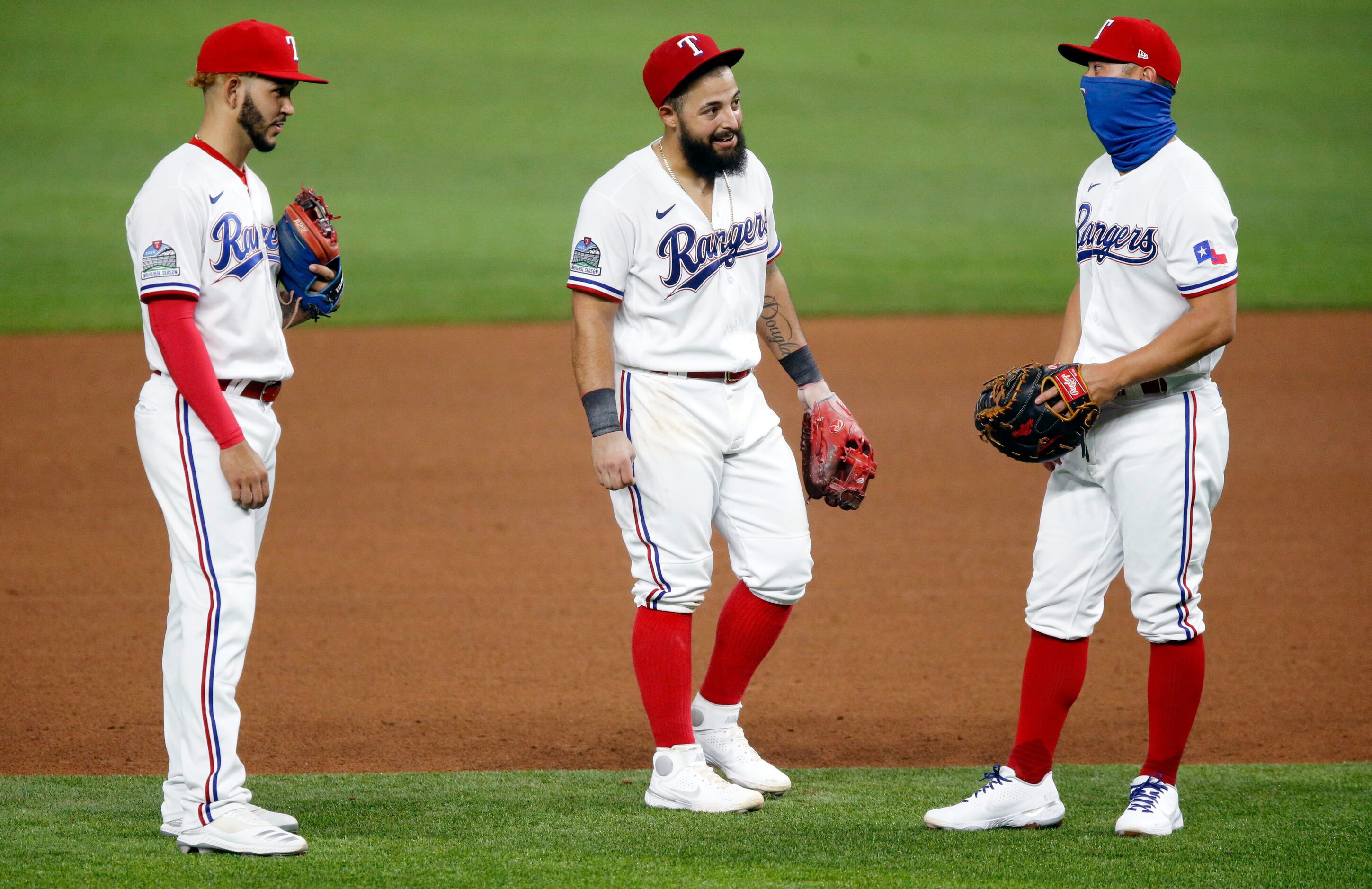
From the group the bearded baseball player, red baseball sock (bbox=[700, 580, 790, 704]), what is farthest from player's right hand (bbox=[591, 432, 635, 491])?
red baseball sock (bbox=[700, 580, 790, 704])

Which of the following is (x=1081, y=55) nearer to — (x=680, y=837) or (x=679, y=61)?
(x=679, y=61)

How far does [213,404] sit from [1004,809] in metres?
2.21

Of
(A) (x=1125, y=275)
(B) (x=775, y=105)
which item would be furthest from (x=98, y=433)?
(B) (x=775, y=105)

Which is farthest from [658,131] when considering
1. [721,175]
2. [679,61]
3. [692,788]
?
[692,788]

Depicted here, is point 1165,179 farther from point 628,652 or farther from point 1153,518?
point 628,652

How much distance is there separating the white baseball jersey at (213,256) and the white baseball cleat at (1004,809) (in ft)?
6.67

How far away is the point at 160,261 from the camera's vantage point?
3.35 metres

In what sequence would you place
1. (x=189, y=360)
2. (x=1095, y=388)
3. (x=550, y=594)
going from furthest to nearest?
1. (x=550, y=594)
2. (x=1095, y=388)
3. (x=189, y=360)

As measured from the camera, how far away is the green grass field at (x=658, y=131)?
50.0 ft

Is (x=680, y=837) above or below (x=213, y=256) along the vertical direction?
below

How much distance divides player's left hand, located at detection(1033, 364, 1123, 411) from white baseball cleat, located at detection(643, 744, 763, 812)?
51.7 inches

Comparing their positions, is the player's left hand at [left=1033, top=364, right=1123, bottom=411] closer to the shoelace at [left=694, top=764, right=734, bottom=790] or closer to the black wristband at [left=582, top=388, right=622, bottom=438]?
the black wristband at [left=582, top=388, right=622, bottom=438]

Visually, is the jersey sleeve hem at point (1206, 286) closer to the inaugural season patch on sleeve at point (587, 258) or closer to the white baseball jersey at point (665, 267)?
the white baseball jersey at point (665, 267)

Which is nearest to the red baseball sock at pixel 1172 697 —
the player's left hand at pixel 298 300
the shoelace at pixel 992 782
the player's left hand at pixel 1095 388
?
the shoelace at pixel 992 782
